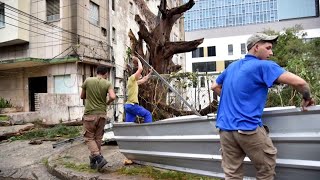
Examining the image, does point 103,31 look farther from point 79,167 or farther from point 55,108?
point 79,167

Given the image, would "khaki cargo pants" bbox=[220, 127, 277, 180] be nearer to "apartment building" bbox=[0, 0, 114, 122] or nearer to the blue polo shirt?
the blue polo shirt

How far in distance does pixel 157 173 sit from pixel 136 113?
3.62 feet

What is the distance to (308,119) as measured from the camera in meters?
2.86

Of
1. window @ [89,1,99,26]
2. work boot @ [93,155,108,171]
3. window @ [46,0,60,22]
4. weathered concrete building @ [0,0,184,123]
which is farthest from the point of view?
window @ [89,1,99,26]

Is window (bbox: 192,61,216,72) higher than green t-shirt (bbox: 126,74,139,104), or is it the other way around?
window (bbox: 192,61,216,72)

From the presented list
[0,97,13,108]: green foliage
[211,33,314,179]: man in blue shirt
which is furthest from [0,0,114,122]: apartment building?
[211,33,314,179]: man in blue shirt

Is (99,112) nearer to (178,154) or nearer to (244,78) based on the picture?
(178,154)

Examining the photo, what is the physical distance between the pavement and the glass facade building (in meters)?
59.7

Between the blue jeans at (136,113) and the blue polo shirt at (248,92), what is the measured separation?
Answer: 2.24 m

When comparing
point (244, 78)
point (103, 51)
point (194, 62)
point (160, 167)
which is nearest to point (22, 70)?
point (103, 51)

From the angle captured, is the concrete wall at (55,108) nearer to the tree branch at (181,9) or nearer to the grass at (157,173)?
the tree branch at (181,9)

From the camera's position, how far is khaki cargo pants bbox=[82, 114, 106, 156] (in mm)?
5355

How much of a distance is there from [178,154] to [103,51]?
17024 mm

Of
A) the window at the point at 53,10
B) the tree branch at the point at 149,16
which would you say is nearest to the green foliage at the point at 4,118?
the window at the point at 53,10
